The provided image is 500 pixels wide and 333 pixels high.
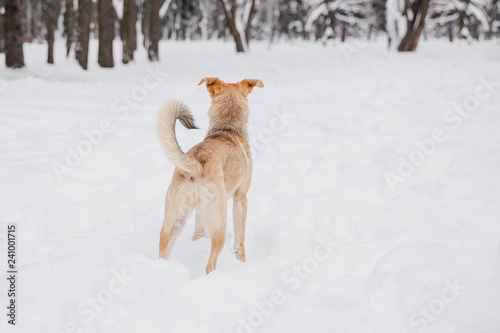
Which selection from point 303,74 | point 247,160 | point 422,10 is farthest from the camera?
point 422,10

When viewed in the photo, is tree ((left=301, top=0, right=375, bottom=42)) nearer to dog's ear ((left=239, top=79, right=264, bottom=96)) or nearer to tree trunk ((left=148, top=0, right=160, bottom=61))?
tree trunk ((left=148, top=0, right=160, bottom=61))

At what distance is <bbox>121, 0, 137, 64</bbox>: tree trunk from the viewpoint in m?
16.1

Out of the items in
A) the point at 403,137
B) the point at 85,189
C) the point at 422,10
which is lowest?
the point at 85,189

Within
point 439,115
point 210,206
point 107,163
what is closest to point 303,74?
point 439,115

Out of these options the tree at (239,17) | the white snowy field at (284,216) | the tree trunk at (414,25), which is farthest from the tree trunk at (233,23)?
the white snowy field at (284,216)

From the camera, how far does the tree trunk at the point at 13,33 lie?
1119 cm

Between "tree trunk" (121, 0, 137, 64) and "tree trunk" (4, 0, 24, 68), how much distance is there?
4750mm

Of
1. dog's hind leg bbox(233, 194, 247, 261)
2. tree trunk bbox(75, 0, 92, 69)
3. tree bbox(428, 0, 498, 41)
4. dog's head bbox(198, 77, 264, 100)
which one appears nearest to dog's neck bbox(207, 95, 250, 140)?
dog's head bbox(198, 77, 264, 100)

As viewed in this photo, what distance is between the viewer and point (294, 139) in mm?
6691

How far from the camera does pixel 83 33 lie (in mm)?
14305

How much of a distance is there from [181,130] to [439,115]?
15.1 ft

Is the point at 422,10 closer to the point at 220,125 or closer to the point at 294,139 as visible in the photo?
the point at 294,139

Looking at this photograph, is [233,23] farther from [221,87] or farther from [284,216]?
[284,216]

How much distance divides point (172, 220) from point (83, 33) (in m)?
13.4
